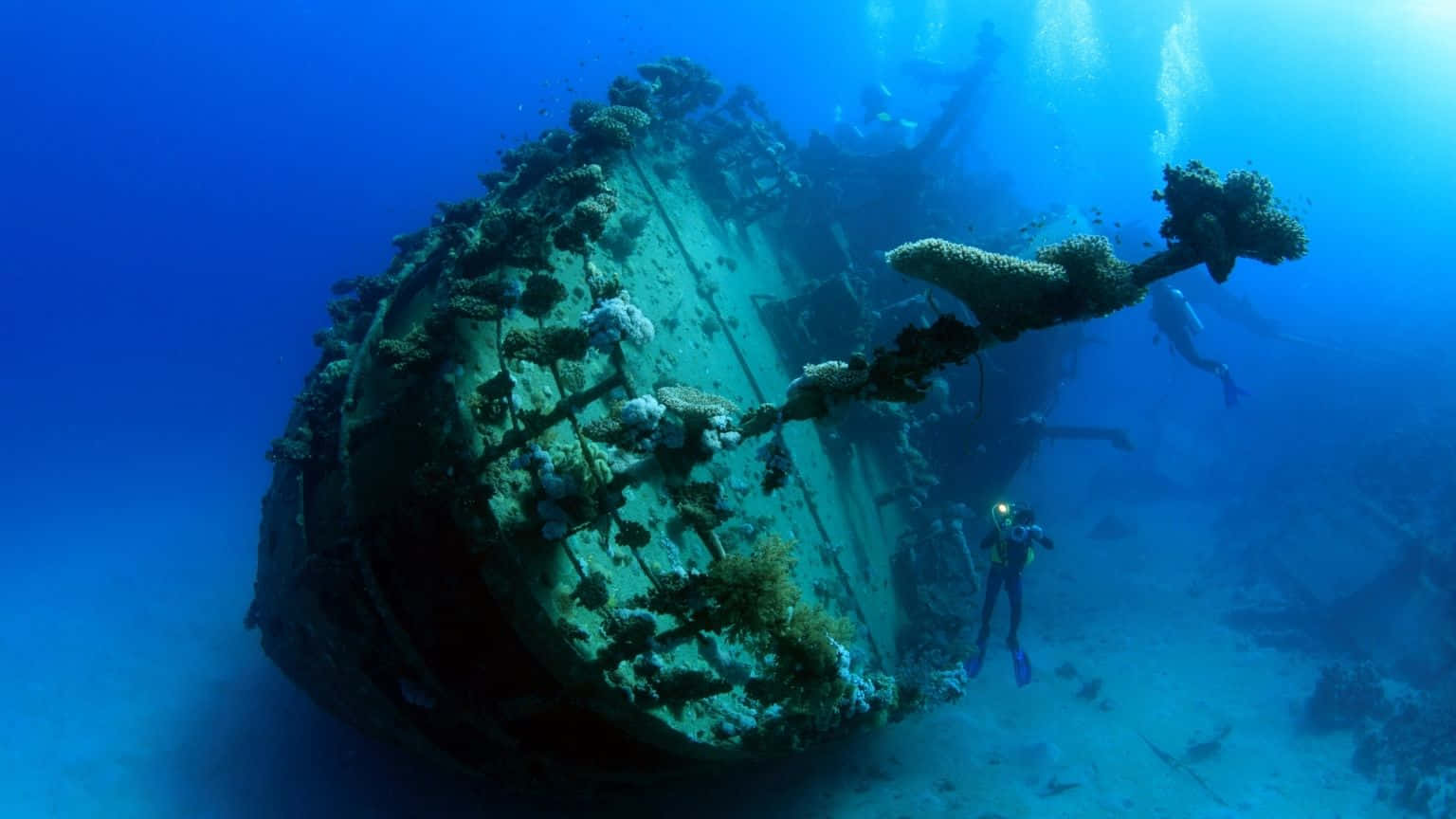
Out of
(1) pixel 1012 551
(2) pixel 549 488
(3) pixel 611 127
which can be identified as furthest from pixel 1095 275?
(1) pixel 1012 551

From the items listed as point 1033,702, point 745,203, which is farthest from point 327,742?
point 1033,702

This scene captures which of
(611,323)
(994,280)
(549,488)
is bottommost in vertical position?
(994,280)

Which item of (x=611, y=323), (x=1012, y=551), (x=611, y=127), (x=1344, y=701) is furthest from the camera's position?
(x=1344, y=701)

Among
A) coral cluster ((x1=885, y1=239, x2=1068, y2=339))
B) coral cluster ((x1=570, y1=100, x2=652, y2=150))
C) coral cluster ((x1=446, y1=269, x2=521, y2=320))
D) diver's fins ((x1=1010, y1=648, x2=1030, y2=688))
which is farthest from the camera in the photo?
diver's fins ((x1=1010, y1=648, x2=1030, y2=688))

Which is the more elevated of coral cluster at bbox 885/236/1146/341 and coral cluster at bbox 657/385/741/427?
coral cluster at bbox 657/385/741/427

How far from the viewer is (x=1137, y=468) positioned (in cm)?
3447

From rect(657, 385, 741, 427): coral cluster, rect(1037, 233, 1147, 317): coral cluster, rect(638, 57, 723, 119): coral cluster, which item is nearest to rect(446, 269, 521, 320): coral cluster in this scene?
rect(657, 385, 741, 427): coral cluster

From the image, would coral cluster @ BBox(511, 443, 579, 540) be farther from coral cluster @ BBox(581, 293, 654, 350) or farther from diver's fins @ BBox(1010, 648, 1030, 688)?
diver's fins @ BBox(1010, 648, 1030, 688)

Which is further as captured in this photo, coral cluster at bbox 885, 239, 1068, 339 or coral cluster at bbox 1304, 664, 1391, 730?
coral cluster at bbox 1304, 664, 1391, 730

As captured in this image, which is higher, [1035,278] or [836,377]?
[836,377]

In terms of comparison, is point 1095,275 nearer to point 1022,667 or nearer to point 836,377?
point 836,377

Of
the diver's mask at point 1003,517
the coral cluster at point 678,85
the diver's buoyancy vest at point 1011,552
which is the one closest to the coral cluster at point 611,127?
the coral cluster at point 678,85

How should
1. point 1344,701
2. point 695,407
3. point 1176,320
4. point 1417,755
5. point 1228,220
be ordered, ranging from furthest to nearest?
point 1176,320
point 1344,701
point 1417,755
point 695,407
point 1228,220

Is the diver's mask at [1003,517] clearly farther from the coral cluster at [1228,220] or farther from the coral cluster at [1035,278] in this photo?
the coral cluster at [1035,278]
